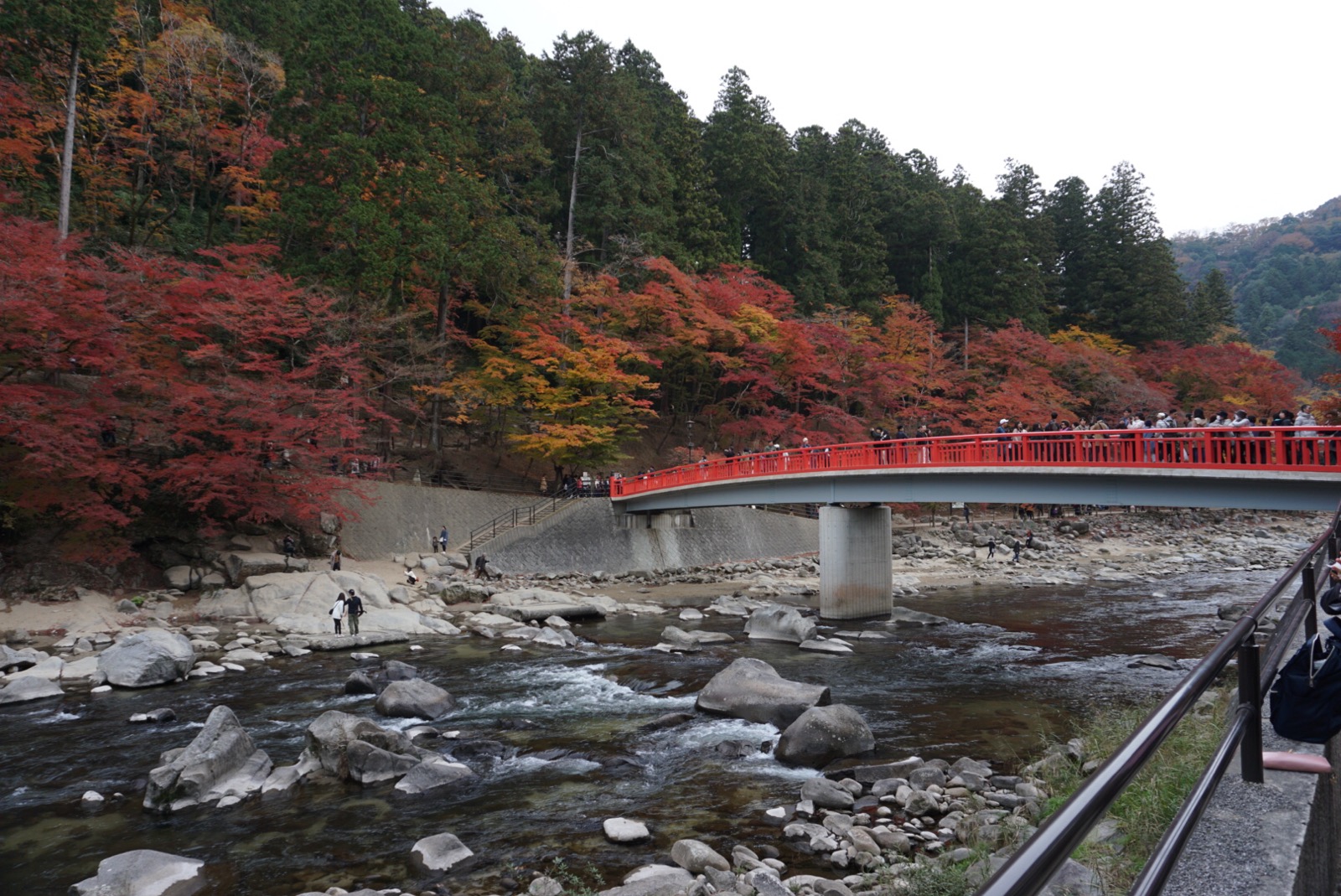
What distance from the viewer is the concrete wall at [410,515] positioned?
26688 millimetres

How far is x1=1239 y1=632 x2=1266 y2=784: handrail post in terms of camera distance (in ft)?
10.4

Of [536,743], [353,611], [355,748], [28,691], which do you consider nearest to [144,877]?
[355,748]

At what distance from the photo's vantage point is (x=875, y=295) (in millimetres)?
50281

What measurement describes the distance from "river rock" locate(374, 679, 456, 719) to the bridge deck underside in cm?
1369

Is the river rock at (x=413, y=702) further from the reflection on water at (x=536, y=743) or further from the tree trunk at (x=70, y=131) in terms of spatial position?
the tree trunk at (x=70, y=131)

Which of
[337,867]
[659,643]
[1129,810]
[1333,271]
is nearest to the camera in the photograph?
[1129,810]

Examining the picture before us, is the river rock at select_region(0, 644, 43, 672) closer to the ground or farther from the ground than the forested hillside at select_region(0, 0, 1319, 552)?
closer to the ground

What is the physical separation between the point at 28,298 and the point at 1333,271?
12804 centimetres

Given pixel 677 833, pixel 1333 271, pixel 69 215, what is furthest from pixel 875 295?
pixel 1333 271

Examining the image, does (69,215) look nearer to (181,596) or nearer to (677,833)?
(181,596)

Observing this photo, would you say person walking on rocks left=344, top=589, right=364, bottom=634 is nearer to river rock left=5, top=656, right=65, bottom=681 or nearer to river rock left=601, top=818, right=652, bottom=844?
river rock left=5, top=656, right=65, bottom=681

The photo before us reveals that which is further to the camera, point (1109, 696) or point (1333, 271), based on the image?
point (1333, 271)

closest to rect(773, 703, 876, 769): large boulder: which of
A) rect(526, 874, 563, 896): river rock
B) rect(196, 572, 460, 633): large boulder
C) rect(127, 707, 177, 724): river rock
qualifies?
rect(526, 874, 563, 896): river rock

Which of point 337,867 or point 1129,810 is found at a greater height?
point 1129,810
